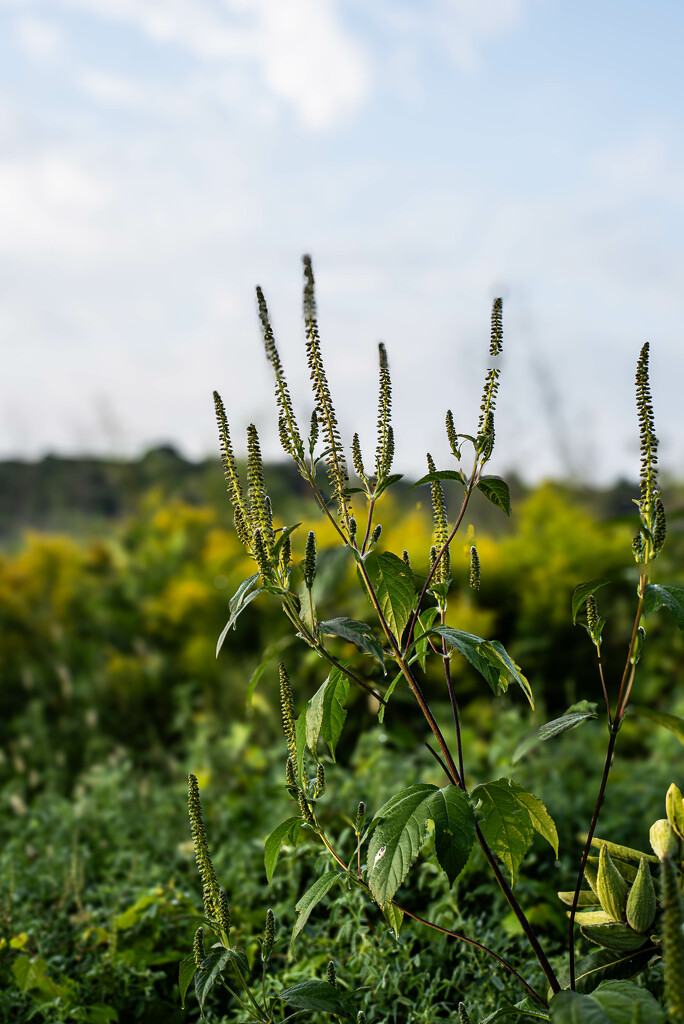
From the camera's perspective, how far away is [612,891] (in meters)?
1.61

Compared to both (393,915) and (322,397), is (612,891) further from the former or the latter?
(322,397)

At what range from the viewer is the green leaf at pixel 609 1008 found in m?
1.10

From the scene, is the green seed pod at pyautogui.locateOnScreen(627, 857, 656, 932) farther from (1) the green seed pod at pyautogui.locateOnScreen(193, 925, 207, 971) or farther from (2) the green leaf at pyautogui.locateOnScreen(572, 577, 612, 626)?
(1) the green seed pod at pyautogui.locateOnScreen(193, 925, 207, 971)

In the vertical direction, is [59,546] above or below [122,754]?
above

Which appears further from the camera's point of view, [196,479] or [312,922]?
[196,479]

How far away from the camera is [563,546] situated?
6.62 m

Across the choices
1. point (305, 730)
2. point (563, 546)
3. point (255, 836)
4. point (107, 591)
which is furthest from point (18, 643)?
point (305, 730)

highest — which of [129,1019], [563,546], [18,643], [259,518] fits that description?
[259,518]

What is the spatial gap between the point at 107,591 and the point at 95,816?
3787 mm

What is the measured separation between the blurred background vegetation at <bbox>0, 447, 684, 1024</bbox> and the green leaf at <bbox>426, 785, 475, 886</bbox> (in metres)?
0.39

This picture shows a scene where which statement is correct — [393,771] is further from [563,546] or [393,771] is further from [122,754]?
[563,546]

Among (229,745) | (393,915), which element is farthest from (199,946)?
(229,745)

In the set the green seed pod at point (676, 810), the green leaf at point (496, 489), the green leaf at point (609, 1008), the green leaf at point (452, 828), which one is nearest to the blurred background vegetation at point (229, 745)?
the green leaf at point (496, 489)

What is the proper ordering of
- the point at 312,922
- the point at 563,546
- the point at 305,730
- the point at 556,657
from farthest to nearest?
the point at 563,546 < the point at 556,657 < the point at 312,922 < the point at 305,730
